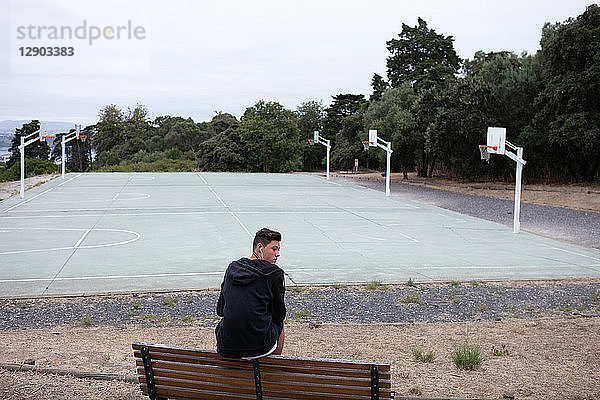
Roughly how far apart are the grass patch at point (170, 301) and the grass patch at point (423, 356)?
3841 mm

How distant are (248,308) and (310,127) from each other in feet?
242

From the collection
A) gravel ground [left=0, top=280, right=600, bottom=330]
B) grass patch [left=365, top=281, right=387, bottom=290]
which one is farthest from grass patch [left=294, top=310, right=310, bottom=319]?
grass patch [left=365, top=281, right=387, bottom=290]

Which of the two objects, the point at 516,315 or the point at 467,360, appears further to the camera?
the point at 516,315

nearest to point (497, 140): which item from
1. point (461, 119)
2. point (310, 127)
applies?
point (461, 119)

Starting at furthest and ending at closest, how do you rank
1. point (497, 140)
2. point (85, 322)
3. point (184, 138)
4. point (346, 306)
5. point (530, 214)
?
point (184, 138)
point (530, 214)
point (497, 140)
point (346, 306)
point (85, 322)

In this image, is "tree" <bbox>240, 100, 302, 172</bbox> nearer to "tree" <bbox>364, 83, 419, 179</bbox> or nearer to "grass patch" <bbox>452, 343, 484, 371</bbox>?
"tree" <bbox>364, 83, 419, 179</bbox>

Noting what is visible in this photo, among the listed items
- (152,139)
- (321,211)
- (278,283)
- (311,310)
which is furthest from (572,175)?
(152,139)

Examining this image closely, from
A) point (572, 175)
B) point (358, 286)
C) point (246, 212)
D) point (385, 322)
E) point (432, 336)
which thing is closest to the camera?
point (432, 336)

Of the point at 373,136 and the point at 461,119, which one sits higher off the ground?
the point at 461,119

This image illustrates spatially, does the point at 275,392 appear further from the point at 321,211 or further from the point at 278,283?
the point at 321,211

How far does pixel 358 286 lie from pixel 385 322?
2327mm

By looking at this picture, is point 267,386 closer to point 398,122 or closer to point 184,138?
point 398,122

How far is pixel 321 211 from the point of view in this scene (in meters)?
22.0

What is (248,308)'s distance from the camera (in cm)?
411
